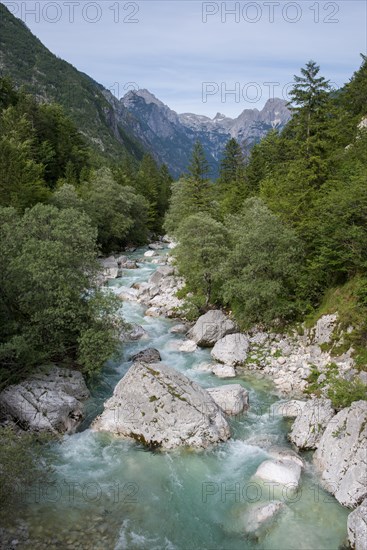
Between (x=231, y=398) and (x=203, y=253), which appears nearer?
(x=231, y=398)

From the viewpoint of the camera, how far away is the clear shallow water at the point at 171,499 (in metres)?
12.4

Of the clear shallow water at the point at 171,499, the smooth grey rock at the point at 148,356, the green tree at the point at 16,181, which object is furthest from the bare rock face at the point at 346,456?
the green tree at the point at 16,181

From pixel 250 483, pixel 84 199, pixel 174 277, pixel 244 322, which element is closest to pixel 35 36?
pixel 84 199

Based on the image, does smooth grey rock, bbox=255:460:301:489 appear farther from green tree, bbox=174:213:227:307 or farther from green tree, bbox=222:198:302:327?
green tree, bbox=174:213:227:307

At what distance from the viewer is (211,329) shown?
2788 centimetres

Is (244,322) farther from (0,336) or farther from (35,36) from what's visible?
(35,36)

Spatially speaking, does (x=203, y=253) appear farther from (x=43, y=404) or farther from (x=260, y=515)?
(x=260, y=515)

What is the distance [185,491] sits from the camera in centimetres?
1466

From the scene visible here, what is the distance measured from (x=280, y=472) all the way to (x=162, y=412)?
542cm

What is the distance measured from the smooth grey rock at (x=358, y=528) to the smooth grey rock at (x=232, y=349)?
12.5 metres

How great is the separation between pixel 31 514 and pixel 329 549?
32.0 feet

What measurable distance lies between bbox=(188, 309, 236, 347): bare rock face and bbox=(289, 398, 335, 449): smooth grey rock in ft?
34.6

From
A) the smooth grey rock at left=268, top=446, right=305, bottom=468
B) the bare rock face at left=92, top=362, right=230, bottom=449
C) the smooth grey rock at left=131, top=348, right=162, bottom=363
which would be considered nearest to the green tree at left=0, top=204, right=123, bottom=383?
the bare rock face at left=92, top=362, right=230, bottom=449

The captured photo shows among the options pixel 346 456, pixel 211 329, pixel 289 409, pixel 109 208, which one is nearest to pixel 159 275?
pixel 211 329
